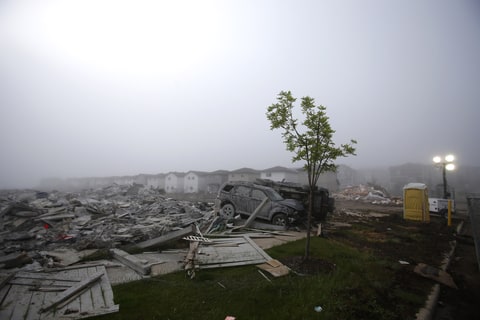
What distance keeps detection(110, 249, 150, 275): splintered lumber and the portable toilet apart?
15.8 metres

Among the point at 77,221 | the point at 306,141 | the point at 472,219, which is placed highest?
the point at 306,141

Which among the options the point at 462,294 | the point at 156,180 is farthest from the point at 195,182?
the point at 462,294

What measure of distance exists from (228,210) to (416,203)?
12.0 m

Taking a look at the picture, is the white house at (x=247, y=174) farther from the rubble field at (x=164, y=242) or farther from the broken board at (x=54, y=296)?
the broken board at (x=54, y=296)

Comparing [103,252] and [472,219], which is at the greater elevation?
[472,219]

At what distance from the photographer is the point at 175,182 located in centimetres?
5850

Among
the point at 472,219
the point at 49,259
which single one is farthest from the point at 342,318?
the point at 49,259

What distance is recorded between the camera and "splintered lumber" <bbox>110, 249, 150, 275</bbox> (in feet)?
16.1

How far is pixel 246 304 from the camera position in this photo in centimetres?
362

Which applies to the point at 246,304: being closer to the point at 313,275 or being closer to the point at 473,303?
the point at 313,275

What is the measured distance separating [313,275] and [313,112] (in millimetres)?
3933

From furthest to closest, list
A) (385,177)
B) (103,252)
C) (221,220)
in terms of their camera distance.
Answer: (385,177), (221,220), (103,252)

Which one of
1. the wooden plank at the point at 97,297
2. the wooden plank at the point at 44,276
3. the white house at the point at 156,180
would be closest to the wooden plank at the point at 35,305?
the wooden plank at the point at 44,276

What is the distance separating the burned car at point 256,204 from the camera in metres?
10.2
